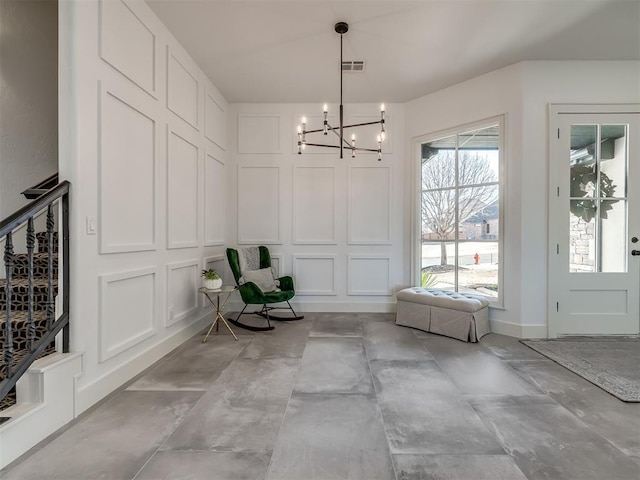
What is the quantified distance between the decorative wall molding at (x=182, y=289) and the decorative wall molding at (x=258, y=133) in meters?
1.92

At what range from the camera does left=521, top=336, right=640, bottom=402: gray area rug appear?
2.18m

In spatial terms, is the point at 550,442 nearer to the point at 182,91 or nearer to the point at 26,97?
the point at 182,91

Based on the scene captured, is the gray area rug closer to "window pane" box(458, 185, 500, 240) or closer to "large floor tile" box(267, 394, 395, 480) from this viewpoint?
"window pane" box(458, 185, 500, 240)

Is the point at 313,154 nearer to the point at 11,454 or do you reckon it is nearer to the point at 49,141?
the point at 49,141

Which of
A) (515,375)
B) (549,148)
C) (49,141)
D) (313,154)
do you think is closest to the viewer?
(515,375)

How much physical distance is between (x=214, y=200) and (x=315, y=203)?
4.57ft

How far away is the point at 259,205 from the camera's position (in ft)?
14.2

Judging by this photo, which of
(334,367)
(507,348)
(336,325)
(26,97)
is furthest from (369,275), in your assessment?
(26,97)

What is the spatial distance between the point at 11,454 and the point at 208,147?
3119mm

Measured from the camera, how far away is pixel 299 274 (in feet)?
14.2

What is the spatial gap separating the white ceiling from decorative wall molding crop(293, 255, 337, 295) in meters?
2.33

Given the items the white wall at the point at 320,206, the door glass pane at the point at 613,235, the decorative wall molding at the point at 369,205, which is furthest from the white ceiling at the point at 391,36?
the door glass pane at the point at 613,235

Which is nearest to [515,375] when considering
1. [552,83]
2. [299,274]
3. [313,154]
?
[299,274]

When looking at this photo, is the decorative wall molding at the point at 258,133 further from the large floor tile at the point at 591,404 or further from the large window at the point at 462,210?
the large floor tile at the point at 591,404
